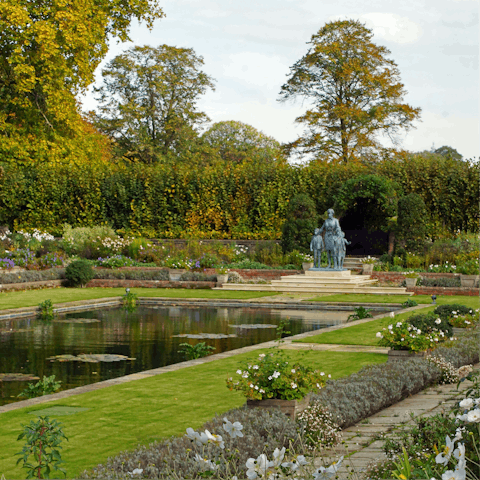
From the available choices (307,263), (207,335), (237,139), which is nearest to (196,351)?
(207,335)

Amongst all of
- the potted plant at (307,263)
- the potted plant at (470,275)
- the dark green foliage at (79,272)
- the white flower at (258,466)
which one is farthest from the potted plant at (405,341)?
the dark green foliage at (79,272)

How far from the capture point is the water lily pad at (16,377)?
8.43 meters

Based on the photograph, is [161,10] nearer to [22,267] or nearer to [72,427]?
[22,267]

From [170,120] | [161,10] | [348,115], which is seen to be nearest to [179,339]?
[348,115]

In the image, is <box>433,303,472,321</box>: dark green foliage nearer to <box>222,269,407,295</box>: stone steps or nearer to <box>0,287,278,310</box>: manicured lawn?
<box>0,287,278,310</box>: manicured lawn

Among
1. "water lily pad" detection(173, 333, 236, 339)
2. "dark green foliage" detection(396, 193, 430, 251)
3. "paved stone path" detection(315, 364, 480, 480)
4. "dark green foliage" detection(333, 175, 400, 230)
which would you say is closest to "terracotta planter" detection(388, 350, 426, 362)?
"paved stone path" detection(315, 364, 480, 480)

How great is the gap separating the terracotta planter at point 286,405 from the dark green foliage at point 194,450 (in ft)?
0.40

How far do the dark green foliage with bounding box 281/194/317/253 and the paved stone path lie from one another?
16090 mm

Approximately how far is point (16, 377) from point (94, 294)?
1040 cm

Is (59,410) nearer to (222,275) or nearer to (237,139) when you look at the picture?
(222,275)

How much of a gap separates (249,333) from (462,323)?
12.2ft

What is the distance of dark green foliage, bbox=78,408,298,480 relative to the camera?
13.7 feet

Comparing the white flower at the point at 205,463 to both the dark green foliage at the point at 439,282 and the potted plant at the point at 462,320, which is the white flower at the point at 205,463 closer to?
the potted plant at the point at 462,320

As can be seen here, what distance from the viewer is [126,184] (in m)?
29.6
